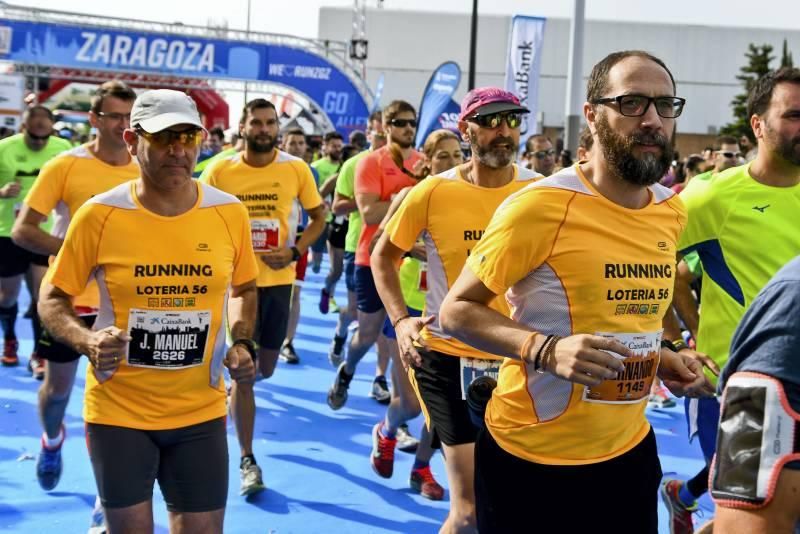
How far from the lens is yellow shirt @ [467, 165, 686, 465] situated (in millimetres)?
2623

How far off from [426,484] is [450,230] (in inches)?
76.3

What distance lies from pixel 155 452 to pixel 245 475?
2.07m

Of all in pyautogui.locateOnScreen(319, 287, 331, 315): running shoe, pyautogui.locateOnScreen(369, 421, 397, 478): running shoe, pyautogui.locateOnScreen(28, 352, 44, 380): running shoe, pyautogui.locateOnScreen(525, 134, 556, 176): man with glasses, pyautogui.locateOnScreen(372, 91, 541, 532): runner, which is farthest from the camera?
pyautogui.locateOnScreen(319, 287, 331, 315): running shoe

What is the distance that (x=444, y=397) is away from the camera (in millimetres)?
4078

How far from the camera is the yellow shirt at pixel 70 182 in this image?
16.1 ft

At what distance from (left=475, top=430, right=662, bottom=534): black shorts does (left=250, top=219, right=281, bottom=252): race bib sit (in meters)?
3.42

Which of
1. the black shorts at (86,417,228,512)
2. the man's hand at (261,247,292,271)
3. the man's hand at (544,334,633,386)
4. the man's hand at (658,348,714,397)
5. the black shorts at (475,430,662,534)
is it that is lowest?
the black shorts at (86,417,228,512)

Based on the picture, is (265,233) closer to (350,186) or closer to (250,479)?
(250,479)

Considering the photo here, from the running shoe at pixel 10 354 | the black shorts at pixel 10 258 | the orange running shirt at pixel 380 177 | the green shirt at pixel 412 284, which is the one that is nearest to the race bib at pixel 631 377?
the green shirt at pixel 412 284

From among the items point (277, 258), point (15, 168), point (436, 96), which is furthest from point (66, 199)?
point (436, 96)

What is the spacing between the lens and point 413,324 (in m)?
3.97

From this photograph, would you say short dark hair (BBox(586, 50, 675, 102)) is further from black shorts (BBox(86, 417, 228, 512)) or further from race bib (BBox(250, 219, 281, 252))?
race bib (BBox(250, 219, 281, 252))

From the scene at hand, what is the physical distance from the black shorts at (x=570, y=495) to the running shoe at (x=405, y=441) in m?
3.57

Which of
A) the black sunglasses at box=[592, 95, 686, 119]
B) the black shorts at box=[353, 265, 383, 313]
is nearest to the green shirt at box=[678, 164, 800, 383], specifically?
the black sunglasses at box=[592, 95, 686, 119]
